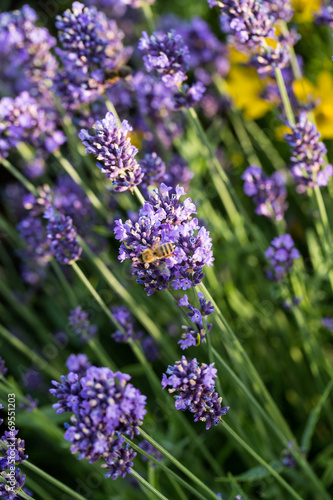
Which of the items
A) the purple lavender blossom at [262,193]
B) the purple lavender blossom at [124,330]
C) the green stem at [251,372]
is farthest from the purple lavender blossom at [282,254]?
the purple lavender blossom at [124,330]

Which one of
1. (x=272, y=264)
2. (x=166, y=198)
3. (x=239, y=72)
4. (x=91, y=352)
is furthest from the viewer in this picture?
(x=239, y=72)

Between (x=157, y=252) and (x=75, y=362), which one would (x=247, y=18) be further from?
(x=75, y=362)

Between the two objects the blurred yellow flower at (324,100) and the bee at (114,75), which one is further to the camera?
the blurred yellow flower at (324,100)

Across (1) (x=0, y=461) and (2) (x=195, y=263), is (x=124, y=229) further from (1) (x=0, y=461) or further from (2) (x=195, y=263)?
(1) (x=0, y=461)

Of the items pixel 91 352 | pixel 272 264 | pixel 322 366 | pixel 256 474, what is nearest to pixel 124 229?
pixel 272 264

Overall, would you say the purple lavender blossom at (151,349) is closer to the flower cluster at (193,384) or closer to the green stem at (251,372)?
the green stem at (251,372)

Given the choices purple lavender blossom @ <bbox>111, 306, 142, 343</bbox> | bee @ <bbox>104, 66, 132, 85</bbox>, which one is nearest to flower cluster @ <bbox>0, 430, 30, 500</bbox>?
purple lavender blossom @ <bbox>111, 306, 142, 343</bbox>
